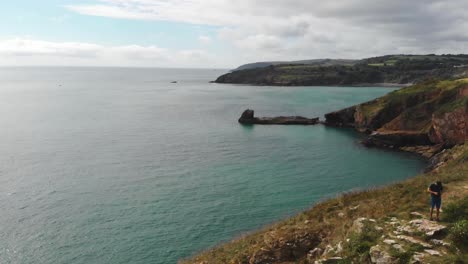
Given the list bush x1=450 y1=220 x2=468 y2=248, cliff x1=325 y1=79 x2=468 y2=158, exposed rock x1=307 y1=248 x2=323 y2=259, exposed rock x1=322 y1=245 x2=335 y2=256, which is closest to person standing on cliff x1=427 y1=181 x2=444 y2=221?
bush x1=450 y1=220 x2=468 y2=248

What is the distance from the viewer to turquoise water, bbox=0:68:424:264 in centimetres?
3703

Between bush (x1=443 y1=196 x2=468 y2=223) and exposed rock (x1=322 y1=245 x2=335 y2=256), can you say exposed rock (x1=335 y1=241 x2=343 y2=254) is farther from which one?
bush (x1=443 y1=196 x2=468 y2=223)

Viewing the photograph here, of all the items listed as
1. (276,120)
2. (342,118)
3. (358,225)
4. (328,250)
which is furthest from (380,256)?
(276,120)

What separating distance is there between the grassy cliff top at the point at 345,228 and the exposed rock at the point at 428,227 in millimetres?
377

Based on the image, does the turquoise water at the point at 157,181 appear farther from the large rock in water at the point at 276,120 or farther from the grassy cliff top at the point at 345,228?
the grassy cliff top at the point at 345,228

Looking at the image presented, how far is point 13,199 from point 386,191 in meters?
42.8

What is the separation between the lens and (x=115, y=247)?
117ft

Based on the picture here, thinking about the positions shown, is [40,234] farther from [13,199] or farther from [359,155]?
[359,155]

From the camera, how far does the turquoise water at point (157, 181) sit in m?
37.0

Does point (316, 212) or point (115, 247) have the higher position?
point (316, 212)

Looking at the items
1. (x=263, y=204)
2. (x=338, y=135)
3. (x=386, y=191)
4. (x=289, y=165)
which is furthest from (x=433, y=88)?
(x=386, y=191)

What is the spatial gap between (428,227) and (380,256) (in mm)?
3379

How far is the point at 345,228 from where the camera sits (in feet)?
72.2

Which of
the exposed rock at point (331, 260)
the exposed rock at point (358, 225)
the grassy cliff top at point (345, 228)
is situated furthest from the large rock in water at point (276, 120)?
the exposed rock at point (331, 260)
